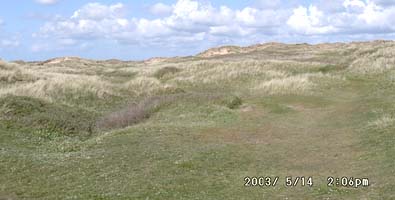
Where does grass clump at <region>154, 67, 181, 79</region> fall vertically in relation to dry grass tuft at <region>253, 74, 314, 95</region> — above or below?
above

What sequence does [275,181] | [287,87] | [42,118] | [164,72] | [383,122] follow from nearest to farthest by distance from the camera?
[275,181]
[383,122]
[42,118]
[287,87]
[164,72]

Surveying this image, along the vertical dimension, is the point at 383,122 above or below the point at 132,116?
below

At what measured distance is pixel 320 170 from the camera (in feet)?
54.5

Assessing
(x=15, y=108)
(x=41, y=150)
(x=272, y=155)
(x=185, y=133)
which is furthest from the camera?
(x=15, y=108)

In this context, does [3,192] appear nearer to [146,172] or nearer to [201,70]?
[146,172]

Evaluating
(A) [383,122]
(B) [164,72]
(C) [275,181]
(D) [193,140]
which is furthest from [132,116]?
(B) [164,72]

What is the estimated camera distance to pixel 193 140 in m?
21.0

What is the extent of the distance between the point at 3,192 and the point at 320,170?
31.8 ft

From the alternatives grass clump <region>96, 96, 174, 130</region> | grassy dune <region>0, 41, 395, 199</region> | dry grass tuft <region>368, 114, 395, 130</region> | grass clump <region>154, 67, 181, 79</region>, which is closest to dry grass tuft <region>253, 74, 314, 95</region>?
grassy dune <region>0, 41, 395, 199</region>

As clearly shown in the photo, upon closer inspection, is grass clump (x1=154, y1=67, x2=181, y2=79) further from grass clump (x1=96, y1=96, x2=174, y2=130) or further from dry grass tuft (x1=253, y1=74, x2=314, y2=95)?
grass clump (x1=96, y1=96, x2=174, y2=130)

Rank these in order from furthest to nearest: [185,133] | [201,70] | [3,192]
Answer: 1. [201,70]
2. [185,133]
3. [3,192]

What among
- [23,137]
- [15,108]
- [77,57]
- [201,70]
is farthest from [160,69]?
[77,57]

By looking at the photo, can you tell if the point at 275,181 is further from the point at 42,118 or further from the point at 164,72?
the point at 164,72

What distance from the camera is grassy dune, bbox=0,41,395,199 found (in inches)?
579
